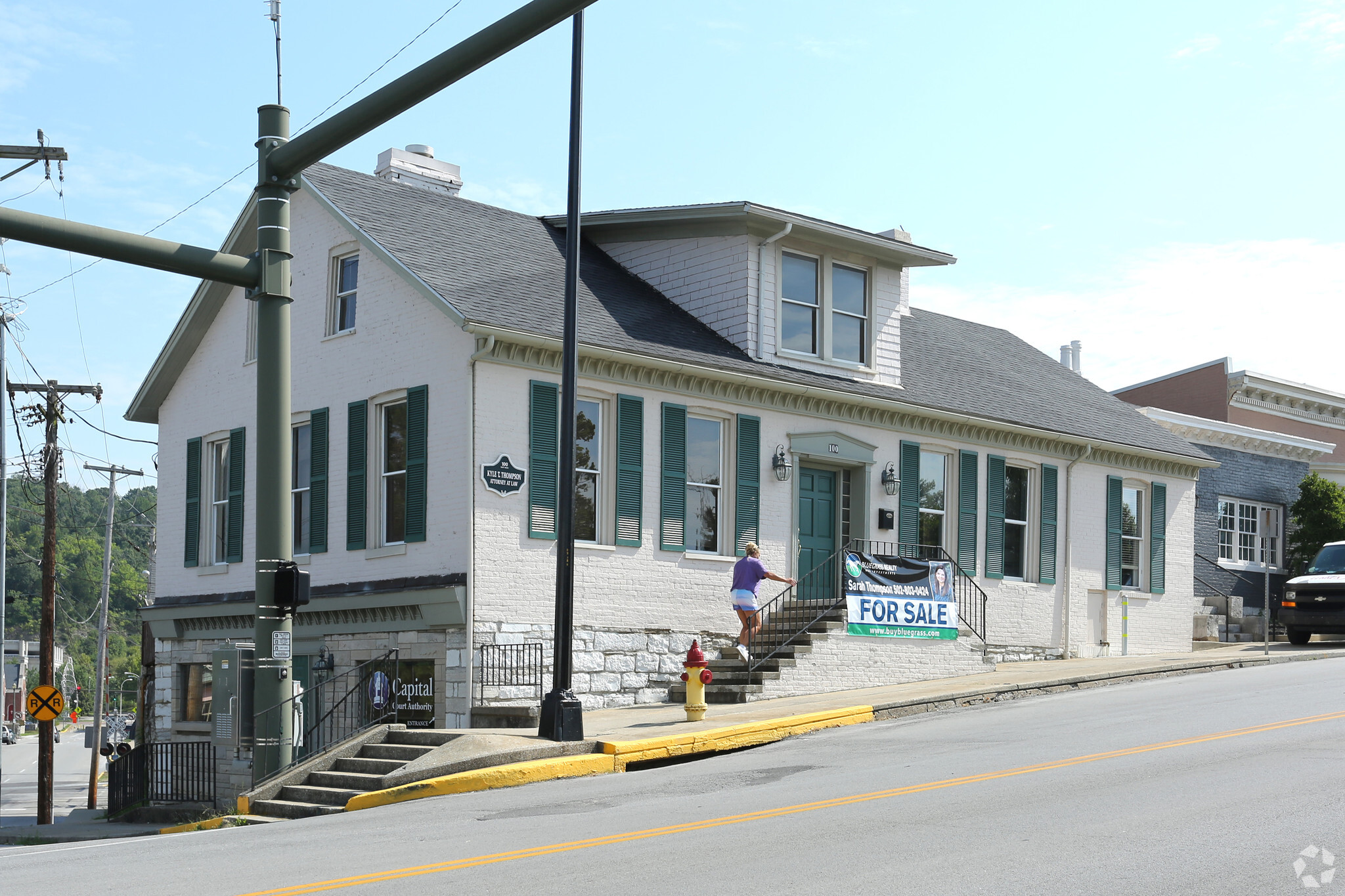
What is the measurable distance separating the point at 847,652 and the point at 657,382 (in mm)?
4936

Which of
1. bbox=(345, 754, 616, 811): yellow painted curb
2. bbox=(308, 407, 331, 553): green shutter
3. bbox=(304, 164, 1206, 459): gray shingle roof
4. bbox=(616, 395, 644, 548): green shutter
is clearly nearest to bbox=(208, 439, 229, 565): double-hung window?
bbox=(308, 407, 331, 553): green shutter

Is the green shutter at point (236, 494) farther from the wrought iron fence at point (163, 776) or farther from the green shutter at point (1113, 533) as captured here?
the green shutter at point (1113, 533)

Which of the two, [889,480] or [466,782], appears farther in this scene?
[889,480]

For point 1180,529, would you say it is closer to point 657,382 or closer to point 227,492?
point 657,382

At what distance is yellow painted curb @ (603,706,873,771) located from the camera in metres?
14.9

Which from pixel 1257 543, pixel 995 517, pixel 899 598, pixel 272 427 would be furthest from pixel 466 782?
pixel 1257 543

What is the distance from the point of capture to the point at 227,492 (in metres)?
24.1

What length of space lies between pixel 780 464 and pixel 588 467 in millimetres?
3502

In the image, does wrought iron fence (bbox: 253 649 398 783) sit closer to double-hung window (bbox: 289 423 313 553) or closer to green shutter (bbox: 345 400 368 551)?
green shutter (bbox: 345 400 368 551)

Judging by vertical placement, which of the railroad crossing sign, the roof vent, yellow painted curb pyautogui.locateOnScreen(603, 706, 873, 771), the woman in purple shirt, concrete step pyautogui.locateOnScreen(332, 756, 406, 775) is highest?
the roof vent

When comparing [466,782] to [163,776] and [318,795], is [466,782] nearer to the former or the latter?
[318,795]

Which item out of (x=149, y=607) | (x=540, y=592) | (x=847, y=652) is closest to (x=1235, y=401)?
(x=847, y=652)

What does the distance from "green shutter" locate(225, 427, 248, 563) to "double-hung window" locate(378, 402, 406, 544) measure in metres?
4.28

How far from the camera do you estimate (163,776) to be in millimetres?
22906
